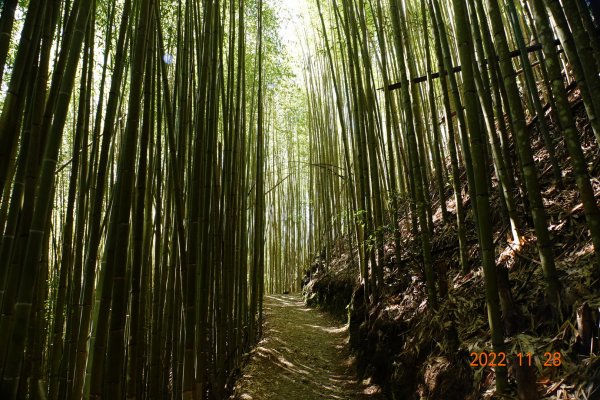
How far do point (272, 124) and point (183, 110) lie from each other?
609 cm

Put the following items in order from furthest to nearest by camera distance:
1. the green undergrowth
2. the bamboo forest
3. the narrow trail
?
the narrow trail → the green undergrowth → the bamboo forest

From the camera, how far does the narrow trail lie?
271 centimetres

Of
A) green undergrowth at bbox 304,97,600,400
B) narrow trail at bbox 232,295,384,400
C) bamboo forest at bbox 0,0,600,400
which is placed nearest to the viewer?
bamboo forest at bbox 0,0,600,400

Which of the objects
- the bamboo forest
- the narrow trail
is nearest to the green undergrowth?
the bamboo forest

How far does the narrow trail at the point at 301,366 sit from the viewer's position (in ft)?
8.90

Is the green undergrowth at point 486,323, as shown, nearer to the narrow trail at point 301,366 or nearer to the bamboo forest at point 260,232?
the bamboo forest at point 260,232

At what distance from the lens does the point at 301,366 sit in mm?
3297

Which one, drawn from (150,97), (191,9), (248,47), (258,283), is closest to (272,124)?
(248,47)

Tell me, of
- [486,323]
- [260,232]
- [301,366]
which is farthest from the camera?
[260,232]

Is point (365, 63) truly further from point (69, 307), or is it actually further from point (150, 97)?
point (69, 307)

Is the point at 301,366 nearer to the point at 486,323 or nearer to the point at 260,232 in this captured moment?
the point at 260,232

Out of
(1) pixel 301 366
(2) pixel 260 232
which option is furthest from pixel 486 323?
(2) pixel 260 232

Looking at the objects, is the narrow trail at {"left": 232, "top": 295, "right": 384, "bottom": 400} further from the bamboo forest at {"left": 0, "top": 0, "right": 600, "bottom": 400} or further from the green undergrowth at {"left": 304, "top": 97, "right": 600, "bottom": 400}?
the green undergrowth at {"left": 304, "top": 97, "right": 600, "bottom": 400}

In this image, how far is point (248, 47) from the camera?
5340 mm
